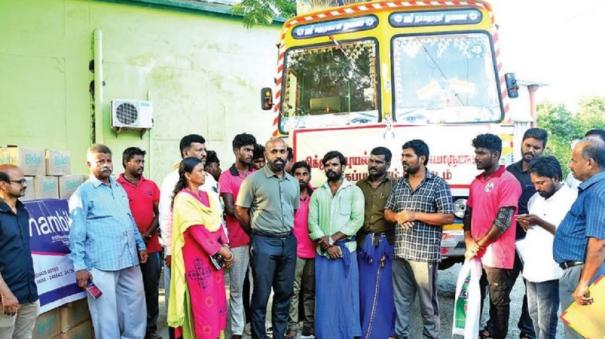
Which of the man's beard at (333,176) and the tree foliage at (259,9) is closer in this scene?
the man's beard at (333,176)

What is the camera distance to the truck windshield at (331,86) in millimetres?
5855

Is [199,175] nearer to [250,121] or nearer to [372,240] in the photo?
[372,240]

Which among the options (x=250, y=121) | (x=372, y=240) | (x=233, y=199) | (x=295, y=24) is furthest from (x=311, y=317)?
(x=250, y=121)

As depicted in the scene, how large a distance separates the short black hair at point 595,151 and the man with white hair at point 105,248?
3.48m

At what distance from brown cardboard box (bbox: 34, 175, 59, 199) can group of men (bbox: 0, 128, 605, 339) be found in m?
0.28

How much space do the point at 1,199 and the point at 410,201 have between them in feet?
10.2

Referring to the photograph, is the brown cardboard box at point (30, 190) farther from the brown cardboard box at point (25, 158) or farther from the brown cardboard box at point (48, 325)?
the brown cardboard box at point (48, 325)

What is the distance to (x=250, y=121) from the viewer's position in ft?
34.1

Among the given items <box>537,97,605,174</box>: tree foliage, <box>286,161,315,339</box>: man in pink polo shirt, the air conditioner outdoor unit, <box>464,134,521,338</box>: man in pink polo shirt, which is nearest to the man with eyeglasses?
<box>286,161,315,339</box>: man in pink polo shirt

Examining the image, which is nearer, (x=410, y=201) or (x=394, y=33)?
(x=410, y=201)

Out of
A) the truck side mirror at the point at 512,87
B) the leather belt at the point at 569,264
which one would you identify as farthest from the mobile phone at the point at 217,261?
the truck side mirror at the point at 512,87

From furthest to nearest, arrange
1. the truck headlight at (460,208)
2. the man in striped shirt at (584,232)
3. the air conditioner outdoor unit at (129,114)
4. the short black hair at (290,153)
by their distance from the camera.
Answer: the air conditioner outdoor unit at (129,114), the short black hair at (290,153), the truck headlight at (460,208), the man in striped shirt at (584,232)

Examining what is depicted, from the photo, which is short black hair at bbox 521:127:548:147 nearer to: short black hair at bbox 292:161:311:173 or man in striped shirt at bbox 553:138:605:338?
man in striped shirt at bbox 553:138:605:338

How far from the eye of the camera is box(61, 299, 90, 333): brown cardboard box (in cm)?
418
